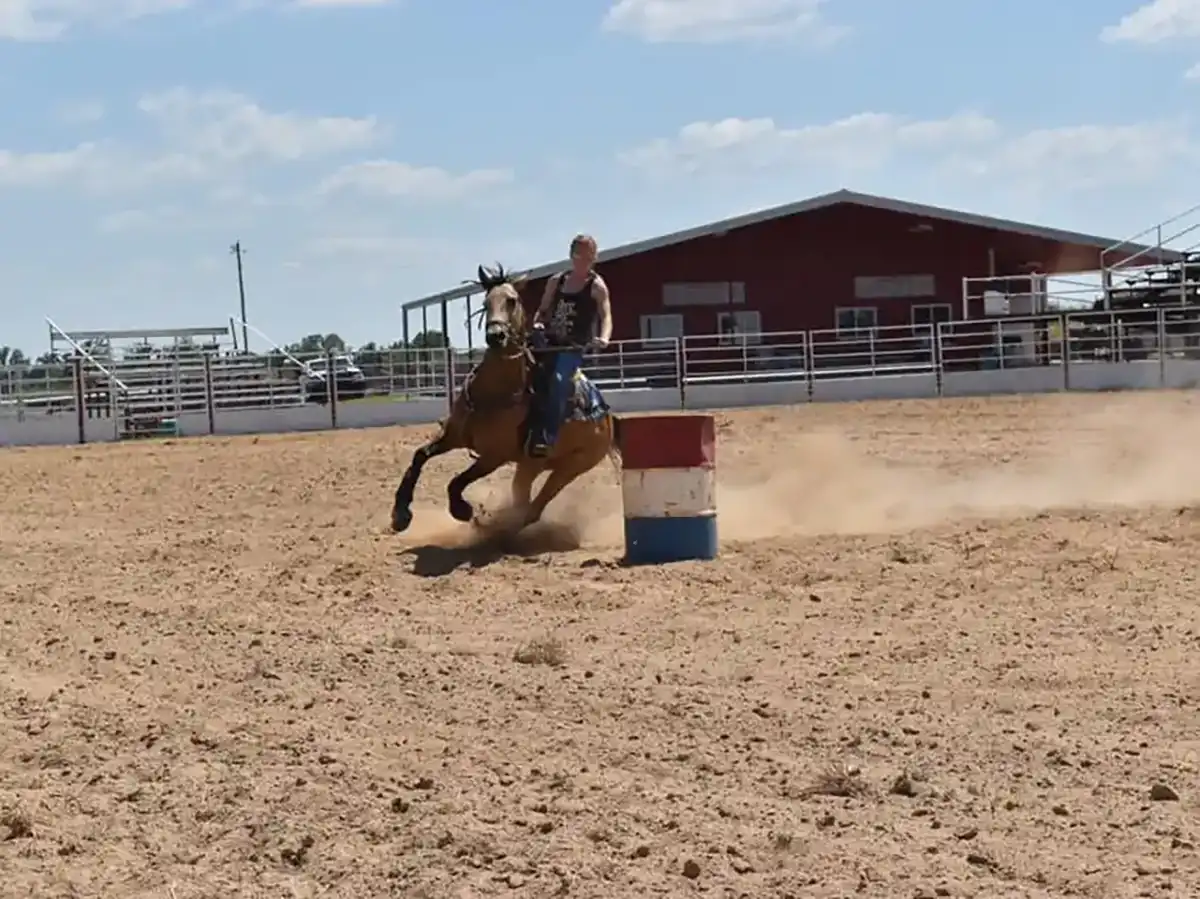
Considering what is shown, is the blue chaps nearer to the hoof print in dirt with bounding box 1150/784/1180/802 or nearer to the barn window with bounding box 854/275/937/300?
the hoof print in dirt with bounding box 1150/784/1180/802

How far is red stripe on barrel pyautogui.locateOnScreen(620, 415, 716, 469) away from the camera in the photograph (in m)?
9.55

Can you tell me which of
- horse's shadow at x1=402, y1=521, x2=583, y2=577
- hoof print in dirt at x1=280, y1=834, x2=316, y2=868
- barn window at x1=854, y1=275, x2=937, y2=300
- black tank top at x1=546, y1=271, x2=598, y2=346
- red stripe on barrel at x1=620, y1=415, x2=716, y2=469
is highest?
barn window at x1=854, y1=275, x2=937, y2=300

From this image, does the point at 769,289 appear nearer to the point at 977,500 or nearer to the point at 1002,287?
the point at 1002,287

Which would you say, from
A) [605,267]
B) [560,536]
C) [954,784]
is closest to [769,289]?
[605,267]

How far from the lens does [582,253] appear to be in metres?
10.1

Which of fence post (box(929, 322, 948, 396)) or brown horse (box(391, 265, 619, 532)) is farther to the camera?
fence post (box(929, 322, 948, 396))

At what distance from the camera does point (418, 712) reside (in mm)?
5816

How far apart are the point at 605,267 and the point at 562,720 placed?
36635 mm

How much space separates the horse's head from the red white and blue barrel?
89cm

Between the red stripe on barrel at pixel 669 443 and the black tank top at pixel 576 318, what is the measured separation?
834mm

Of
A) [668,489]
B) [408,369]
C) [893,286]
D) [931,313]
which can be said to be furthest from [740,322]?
[668,489]

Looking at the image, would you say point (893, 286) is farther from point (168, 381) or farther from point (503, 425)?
point (503, 425)

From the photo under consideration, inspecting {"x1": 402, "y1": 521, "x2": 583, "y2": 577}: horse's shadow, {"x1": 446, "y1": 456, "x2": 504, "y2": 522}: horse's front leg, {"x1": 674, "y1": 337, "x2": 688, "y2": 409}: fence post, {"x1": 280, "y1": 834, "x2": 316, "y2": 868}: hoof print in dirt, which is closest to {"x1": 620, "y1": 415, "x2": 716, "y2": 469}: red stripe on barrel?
{"x1": 402, "y1": 521, "x2": 583, "y2": 577}: horse's shadow

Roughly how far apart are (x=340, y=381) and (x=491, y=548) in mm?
21401
